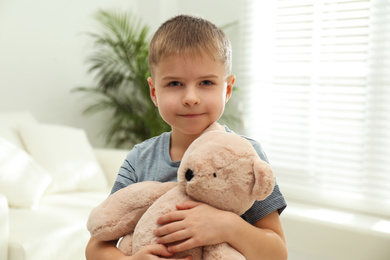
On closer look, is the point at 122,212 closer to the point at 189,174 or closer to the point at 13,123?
the point at 189,174

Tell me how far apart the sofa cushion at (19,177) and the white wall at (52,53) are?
2.55ft

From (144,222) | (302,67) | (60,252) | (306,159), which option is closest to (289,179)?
(306,159)

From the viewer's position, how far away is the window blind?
279cm

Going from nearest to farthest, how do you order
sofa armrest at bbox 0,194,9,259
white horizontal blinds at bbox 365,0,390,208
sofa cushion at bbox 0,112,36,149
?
sofa armrest at bbox 0,194,9,259 < sofa cushion at bbox 0,112,36,149 < white horizontal blinds at bbox 365,0,390,208

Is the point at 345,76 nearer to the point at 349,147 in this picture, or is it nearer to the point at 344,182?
the point at 349,147

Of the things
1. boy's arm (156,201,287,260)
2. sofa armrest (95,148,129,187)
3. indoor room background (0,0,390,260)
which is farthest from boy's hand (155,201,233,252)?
sofa armrest (95,148,129,187)

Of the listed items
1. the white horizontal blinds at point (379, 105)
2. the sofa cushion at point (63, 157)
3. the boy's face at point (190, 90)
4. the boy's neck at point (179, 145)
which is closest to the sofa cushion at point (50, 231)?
the sofa cushion at point (63, 157)

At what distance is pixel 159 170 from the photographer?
3.34 ft

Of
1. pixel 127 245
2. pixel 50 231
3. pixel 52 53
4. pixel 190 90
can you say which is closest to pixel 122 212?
pixel 127 245

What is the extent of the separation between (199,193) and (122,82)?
2986 millimetres

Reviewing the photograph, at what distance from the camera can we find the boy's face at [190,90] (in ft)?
3.08

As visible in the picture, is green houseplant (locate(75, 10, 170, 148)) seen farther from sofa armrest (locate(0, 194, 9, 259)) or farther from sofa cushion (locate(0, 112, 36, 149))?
sofa armrest (locate(0, 194, 9, 259))

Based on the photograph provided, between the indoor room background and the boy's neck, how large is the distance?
1798 mm

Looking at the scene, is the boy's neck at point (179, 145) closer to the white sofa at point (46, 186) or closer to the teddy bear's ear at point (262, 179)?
the teddy bear's ear at point (262, 179)
